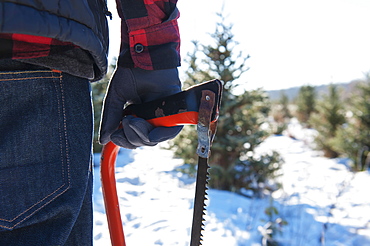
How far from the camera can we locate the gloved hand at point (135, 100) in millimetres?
967

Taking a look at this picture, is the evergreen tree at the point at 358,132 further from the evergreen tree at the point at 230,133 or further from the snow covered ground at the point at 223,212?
the evergreen tree at the point at 230,133

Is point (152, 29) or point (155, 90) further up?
point (152, 29)

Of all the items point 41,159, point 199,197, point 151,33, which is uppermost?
point 151,33

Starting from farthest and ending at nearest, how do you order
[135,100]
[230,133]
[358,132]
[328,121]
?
[328,121] → [358,132] → [230,133] → [135,100]

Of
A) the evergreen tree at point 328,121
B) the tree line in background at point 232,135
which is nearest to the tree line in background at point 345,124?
the evergreen tree at point 328,121

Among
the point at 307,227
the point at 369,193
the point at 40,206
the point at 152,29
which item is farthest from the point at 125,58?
the point at 369,193

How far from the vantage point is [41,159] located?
705 mm

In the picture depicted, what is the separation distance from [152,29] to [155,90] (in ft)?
0.70

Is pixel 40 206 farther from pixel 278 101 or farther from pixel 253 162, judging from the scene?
pixel 278 101

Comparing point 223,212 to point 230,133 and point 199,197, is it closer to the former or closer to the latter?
point 230,133

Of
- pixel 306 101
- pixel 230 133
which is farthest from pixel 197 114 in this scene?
pixel 306 101

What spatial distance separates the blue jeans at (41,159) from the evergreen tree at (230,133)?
3661 mm

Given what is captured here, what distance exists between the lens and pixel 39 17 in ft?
2.02

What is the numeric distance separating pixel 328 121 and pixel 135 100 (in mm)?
9586
